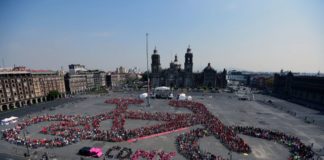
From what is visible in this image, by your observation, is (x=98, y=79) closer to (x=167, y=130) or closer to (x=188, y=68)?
(x=188, y=68)

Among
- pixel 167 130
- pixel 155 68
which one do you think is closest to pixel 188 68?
pixel 155 68

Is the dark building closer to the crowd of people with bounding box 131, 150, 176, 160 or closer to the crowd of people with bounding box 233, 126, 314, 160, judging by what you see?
the crowd of people with bounding box 233, 126, 314, 160

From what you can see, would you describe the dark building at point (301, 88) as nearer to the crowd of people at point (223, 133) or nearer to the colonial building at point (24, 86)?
the crowd of people at point (223, 133)

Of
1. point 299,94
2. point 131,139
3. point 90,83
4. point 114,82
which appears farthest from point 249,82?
point 131,139

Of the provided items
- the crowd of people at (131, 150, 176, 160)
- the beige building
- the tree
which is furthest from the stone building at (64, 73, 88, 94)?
the crowd of people at (131, 150, 176, 160)

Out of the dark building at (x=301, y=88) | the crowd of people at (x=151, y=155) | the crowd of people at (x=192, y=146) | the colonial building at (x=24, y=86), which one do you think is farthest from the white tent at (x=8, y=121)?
the dark building at (x=301, y=88)

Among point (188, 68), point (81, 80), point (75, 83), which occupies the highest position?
point (188, 68)
